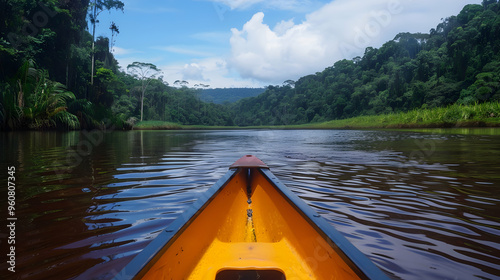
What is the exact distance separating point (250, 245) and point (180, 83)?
82.4 m

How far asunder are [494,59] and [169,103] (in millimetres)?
61762

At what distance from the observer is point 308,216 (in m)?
1.70

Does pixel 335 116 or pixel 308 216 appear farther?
pixel 335 116

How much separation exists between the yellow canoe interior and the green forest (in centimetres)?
1650

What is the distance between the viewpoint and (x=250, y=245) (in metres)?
2.06

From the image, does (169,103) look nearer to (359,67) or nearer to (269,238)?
(359,67)

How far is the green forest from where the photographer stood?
17.4m

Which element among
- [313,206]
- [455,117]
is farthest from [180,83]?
[313,206]

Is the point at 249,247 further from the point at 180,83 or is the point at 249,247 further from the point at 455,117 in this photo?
the point at 180,83

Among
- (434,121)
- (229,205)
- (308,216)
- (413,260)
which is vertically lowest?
(413,260)

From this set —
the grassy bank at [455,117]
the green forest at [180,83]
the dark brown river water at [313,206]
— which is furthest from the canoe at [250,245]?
the grassy bank at [455,117]

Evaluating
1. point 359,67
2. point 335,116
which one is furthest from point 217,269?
point 359,67

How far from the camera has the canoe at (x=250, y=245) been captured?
1235 mm

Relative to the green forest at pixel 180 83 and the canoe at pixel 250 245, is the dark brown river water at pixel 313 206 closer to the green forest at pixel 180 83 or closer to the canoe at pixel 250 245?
the canoe at pixel 250 245
